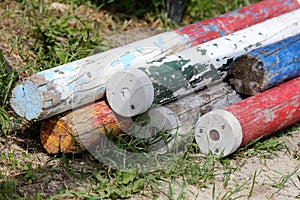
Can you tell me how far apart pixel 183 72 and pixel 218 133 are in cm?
42

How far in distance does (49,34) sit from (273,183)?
197cm

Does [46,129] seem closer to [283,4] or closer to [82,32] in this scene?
[82,32]

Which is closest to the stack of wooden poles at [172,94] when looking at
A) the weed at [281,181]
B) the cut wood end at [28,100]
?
the cut wood end at [28,100]

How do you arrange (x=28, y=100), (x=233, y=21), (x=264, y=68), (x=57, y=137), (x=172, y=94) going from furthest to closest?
(x=233, y=21) → (x=264, y=68) → (x=172, y=94) → (x=57, y=137) → (x=28, y=100)

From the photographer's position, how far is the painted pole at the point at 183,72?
12.2 ft

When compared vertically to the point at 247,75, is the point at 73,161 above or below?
below

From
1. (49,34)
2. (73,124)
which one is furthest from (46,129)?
(49,34)

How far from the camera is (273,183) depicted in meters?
3.76

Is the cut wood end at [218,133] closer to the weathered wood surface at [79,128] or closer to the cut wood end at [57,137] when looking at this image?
the weathered wood surface at [79,128]

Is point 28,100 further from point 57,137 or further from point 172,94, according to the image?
point 172,94

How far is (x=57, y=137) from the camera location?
12.3 ft

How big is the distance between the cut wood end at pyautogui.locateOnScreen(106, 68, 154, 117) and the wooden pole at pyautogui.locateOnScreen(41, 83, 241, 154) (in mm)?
94

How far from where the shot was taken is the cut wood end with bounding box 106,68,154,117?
3689 millimetres

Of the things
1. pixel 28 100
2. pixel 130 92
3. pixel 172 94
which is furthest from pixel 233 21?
pixel 28 100
